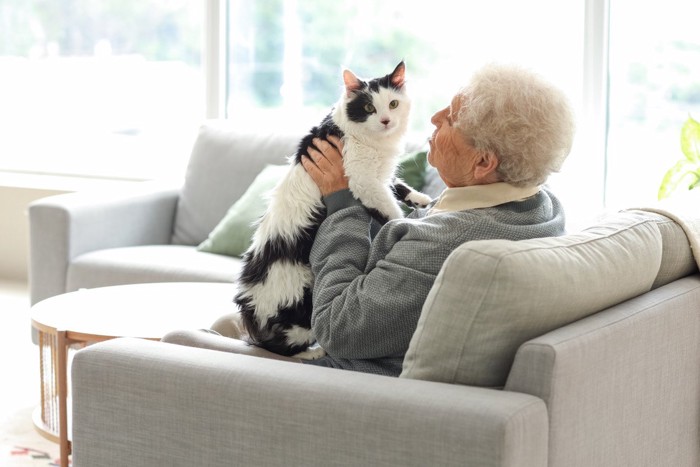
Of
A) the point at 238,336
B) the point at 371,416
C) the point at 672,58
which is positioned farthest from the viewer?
the point at 672,58

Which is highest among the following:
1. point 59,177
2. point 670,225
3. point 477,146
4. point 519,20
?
point 519,20

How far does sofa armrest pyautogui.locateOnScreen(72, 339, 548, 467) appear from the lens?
149cm

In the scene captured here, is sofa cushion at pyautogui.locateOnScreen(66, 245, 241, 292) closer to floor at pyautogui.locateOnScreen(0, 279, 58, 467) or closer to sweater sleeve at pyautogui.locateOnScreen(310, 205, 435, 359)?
floor at pyautogui.locateOnScreen(0, 279, 58, 467)

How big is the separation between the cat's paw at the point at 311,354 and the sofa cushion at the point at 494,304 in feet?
1.53

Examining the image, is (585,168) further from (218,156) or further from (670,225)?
(670,225)

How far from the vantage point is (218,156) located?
441cm

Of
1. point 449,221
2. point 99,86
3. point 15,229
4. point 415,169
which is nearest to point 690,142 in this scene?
point 415,169

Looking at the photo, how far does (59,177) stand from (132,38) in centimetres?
86

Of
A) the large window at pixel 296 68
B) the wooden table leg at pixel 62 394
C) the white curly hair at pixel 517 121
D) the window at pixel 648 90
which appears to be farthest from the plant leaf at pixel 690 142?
the wooden table leg at pixel 62 394

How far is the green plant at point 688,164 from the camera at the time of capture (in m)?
3.52

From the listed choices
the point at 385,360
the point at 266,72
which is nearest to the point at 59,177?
the point at 266,72

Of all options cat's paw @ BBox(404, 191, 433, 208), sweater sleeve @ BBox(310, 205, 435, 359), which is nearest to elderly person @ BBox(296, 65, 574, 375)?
sweater sleeve @ BBox(310, 205, 435, 359)

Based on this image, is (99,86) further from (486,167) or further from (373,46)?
(486,167)

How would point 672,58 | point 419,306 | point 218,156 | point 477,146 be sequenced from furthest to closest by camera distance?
point 218,156 → point 672,58 → point 477,146 → point 419,306
